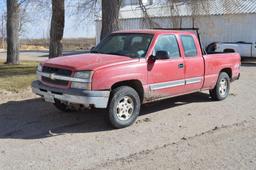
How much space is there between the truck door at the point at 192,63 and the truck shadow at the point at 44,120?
2.45 ft

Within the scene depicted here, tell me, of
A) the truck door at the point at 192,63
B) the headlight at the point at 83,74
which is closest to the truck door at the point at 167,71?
the truck door at the point at 192,63

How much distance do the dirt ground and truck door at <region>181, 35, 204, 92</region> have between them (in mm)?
557

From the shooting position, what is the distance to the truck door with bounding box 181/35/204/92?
9.20 metres

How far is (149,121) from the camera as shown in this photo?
820cm

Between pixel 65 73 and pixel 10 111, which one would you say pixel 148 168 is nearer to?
pixel 65 73

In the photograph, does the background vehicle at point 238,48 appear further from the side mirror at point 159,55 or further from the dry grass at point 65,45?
the dry grass at point 65,45

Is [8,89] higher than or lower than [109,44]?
lower

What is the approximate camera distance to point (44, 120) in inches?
324

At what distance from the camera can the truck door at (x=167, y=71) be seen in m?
8.28

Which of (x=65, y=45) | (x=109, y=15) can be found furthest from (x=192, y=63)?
(x=65, y=45)

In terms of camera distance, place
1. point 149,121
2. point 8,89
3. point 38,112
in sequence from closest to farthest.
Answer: point 149,121, point 38,112, point 8,89

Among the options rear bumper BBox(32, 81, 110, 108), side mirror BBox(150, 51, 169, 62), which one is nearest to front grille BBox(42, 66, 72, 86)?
rear bumper BBox(32, 81, 110, 108)

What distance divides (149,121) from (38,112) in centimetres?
240

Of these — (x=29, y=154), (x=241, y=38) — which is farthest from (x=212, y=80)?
(x=241, y=38)
